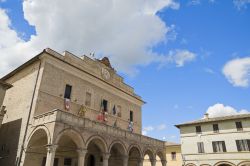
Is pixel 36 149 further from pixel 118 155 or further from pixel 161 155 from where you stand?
pixel 161 155

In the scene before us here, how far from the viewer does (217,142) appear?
30.7 metres

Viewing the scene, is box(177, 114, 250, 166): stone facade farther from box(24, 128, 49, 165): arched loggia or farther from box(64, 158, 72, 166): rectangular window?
box(24, 128, 49, 165): arched loggia

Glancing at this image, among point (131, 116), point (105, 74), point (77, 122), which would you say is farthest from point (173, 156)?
point (77, 122)

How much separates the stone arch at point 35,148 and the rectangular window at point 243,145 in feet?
79.8

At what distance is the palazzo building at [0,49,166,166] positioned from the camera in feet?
55.1

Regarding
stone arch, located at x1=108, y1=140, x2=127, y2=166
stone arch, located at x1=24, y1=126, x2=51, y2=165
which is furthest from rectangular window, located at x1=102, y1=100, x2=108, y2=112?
stone arch, located at x1=24, y1=126, x2=51, y2=165

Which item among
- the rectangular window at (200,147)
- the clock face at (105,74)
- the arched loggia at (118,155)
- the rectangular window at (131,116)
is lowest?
the arched loggia at (118,155)

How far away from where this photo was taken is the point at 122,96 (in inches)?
1142

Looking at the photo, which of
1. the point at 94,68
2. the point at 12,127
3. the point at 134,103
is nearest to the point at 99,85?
the point at 94,68

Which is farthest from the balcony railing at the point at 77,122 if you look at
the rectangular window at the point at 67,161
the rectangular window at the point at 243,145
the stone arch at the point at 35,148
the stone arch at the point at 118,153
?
the rectangular window at the point at 243,145

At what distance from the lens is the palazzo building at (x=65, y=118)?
16.8 m

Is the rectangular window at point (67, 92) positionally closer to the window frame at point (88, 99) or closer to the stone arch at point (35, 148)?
the window frame at point (88, 99)

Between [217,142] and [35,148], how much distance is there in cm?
2415

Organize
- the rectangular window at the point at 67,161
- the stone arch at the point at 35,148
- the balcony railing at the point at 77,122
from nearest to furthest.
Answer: the balcony railing at the point at 77,122, the stone arch at the point at 35,148, the rectangular window at the point at 67,161
